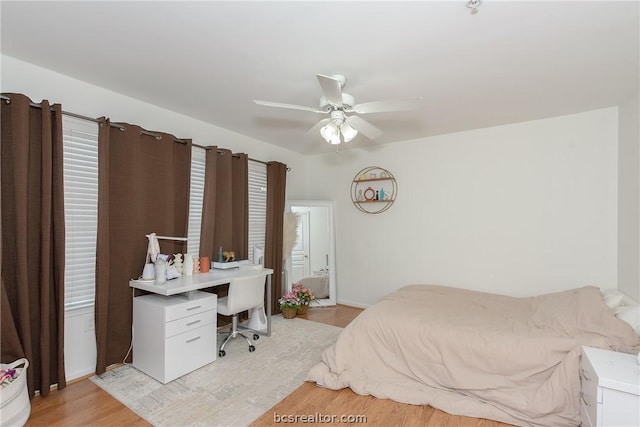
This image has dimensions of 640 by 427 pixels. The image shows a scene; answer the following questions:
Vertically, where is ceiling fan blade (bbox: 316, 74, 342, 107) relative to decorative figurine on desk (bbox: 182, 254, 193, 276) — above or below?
above

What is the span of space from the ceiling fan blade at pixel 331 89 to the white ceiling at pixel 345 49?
30 centimetres

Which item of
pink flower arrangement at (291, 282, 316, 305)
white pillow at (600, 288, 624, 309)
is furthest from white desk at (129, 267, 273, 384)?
white pillow at (600, 288, 624, 309)

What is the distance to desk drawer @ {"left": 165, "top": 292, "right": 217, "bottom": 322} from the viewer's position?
8.13ft

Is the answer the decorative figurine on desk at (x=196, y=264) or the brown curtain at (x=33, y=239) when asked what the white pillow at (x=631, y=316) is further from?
the brown curtain at (x=33, y=239)

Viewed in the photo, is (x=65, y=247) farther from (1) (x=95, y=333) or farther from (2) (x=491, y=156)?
(2) (x=491, y=156)

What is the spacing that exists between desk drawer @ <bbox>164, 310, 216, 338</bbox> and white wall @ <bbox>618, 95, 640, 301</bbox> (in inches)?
145

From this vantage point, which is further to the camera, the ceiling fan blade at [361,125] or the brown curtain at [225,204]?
the brown curtain at [225,204]

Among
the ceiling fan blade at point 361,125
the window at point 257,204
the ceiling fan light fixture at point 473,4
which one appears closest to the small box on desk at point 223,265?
the window at point 257,204

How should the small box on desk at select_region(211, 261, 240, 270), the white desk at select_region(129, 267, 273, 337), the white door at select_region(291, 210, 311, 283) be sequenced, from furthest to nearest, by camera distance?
1. the white door at select_region(291, 210, 311, 283)
2. the small box on desk at select_region(211, 261, 240, 270)
3. the white desk at select_region(129, 267, 273, 337)

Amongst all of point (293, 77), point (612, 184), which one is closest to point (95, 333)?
point (293, 77)

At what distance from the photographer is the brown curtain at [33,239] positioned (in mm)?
2092

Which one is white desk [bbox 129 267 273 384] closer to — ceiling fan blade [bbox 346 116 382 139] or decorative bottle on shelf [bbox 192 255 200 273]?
decorative bottle on shelf [bbox 192 255 200 273]

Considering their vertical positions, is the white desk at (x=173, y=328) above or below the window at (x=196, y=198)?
below

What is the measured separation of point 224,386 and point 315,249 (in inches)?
101
